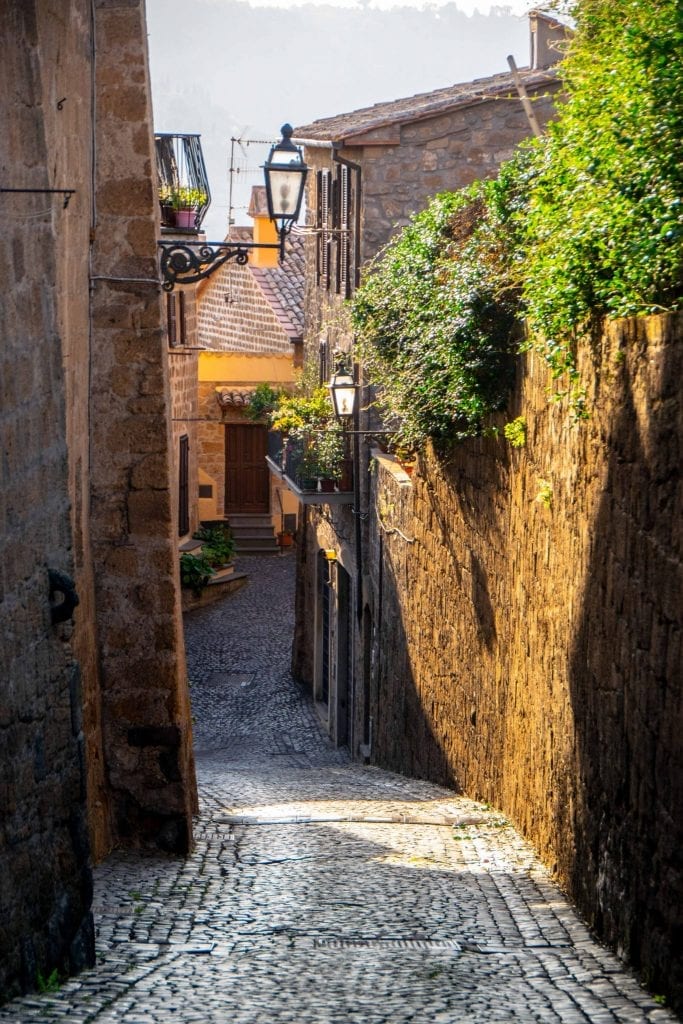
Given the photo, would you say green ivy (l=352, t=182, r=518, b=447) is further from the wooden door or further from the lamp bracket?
the wooden door

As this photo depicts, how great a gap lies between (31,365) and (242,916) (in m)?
2.97

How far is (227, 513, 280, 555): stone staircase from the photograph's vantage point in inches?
1234

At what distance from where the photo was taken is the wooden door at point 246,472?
32969 millimetres

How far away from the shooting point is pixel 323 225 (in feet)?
68.2

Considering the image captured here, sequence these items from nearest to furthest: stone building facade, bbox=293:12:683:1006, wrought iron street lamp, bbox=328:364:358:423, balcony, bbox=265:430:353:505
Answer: stone building facade, bbox=293:12:683:1006 < wrought iron street lamp, bbox=328:364:358:423 < balcony, bbox=265:430:353:505

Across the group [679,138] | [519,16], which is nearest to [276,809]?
[519,16]

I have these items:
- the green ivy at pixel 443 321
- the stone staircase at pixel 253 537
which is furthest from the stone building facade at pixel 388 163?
the stone staircase at pixel 253 537

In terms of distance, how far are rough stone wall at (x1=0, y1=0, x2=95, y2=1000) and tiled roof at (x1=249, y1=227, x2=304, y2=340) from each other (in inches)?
992

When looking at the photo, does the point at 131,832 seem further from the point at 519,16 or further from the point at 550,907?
the point at 519,16

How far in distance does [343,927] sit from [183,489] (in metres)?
21.4

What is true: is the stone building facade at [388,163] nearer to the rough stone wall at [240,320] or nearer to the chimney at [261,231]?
the rough stone wall at [240,320]

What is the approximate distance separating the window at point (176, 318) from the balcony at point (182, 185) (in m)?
9.19

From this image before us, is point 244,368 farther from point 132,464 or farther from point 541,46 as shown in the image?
point 132,464

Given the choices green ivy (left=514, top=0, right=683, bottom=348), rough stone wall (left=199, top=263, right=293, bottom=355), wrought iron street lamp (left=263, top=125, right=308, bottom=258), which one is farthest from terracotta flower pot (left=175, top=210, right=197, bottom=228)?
rough stone wall (left=199, top=263, right=293, bottom=355)
